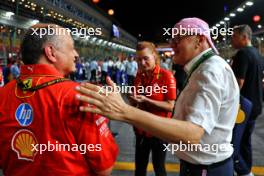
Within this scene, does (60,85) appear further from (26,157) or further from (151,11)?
(151,11)

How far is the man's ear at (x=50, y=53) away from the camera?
6.47 ft

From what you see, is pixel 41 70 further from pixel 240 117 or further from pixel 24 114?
pixel 240 117

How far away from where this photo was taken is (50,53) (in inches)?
77.9

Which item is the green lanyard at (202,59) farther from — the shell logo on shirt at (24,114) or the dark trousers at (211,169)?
the shell logo on shirt at (24,114)

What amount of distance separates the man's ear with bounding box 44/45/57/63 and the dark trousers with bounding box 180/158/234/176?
3.63 ft

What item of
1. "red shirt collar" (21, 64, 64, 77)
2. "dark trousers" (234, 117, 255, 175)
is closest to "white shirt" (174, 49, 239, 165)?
"red shirt collar" (21, 64, 64, 77)

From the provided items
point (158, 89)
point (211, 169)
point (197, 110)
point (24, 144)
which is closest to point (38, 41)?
point (24, 144)

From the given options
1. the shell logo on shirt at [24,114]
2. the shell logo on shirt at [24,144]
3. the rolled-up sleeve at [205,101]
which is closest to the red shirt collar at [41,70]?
the shell logo on shirt at [24,114]

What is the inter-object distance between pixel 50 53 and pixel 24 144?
0.50m

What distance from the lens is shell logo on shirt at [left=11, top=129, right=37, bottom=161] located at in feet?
6.29

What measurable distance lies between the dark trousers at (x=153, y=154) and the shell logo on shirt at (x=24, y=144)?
2.21 m

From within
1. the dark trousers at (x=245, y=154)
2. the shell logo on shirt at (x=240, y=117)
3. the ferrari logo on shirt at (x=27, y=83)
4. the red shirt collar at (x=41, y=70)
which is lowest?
the dark trousers at (x=245, y=154)

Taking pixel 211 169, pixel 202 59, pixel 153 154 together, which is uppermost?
pixel 202 59

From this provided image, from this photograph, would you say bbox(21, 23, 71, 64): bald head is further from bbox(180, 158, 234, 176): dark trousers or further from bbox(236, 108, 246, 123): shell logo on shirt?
bbox(236, 108, 246, 123): shell logo on shirt
